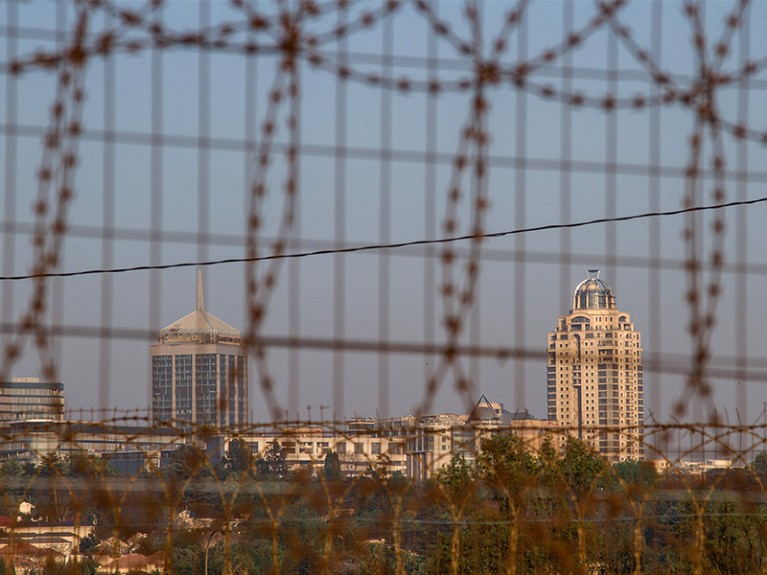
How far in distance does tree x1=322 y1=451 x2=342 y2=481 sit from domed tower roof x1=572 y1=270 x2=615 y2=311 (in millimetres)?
1582

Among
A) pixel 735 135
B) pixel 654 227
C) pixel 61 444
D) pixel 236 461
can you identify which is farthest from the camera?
pixel 735 135

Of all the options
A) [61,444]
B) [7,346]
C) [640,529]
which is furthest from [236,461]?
[640,529]

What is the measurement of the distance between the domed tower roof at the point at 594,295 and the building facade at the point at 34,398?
8.16 ft

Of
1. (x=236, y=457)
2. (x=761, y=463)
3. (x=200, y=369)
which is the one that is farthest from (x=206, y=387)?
(x=761, y=463)

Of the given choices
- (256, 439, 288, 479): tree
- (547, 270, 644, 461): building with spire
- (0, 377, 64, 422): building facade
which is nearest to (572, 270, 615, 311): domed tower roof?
(547, 270, 644, 461): building with spire

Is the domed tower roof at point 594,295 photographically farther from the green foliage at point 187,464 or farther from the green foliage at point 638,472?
the green foliage at point 187,464

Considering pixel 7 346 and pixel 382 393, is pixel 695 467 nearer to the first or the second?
pixel 382 393

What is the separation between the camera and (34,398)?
4.30m

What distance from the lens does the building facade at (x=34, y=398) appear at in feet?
13.8

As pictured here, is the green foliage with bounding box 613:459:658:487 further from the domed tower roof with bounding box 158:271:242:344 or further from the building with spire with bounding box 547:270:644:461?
the domed tower roof with bounding box 158:271:242:344

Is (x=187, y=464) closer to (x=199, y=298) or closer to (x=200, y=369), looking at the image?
(x=200, y=369)

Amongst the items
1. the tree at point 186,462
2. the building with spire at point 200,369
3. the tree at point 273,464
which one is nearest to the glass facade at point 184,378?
the building with spire at point 200,369

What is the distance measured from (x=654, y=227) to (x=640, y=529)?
1.40 metres

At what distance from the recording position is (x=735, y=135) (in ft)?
17.8
